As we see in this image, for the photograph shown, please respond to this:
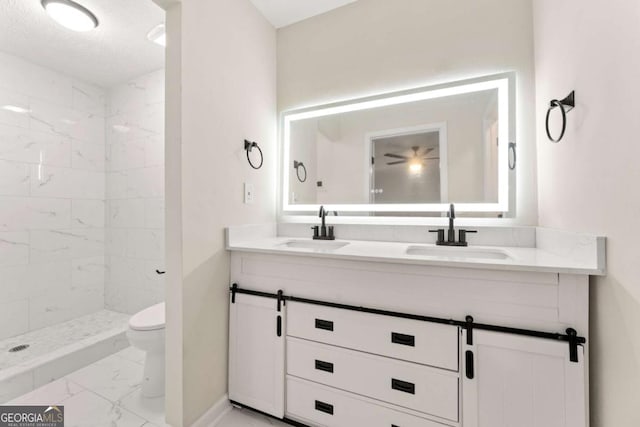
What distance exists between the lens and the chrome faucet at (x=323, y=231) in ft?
5.81

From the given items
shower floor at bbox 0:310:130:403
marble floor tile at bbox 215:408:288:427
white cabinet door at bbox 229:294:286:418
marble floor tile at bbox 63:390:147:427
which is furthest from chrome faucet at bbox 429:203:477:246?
shower floor at bbox 0:310:130:403

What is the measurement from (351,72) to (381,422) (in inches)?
77.4

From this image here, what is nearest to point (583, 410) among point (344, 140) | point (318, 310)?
point (318, 310)

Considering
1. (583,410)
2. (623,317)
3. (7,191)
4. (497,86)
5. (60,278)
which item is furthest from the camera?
(60,278)

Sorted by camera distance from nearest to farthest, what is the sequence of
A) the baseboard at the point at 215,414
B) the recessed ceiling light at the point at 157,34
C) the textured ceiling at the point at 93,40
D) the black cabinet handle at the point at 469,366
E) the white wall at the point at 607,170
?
the white wall at the point at 607,170
the black cabinet handle at the point at 469,366
the baseboard at the point at 215,414
the textured ceiling at the point at 93,40
the recessed ceiling light at the point at 157,34

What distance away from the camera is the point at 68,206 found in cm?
253

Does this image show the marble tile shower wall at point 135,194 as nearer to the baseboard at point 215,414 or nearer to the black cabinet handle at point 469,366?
the baseboard at point 215,414

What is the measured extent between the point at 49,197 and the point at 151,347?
6.37 ft

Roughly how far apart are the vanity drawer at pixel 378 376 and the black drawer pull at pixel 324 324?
0.27 feet

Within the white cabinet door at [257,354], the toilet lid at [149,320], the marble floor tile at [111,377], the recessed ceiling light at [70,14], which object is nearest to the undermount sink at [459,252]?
the white cabinet door at [257,354]

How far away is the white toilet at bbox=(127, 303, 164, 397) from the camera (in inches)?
60.7

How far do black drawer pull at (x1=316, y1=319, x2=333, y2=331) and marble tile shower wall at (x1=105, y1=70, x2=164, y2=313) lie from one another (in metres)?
1.84

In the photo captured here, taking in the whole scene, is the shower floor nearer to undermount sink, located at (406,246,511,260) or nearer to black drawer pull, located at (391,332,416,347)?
black drawer pull, located at (391,332,416,347)

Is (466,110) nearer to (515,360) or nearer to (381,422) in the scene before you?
(515,360)
